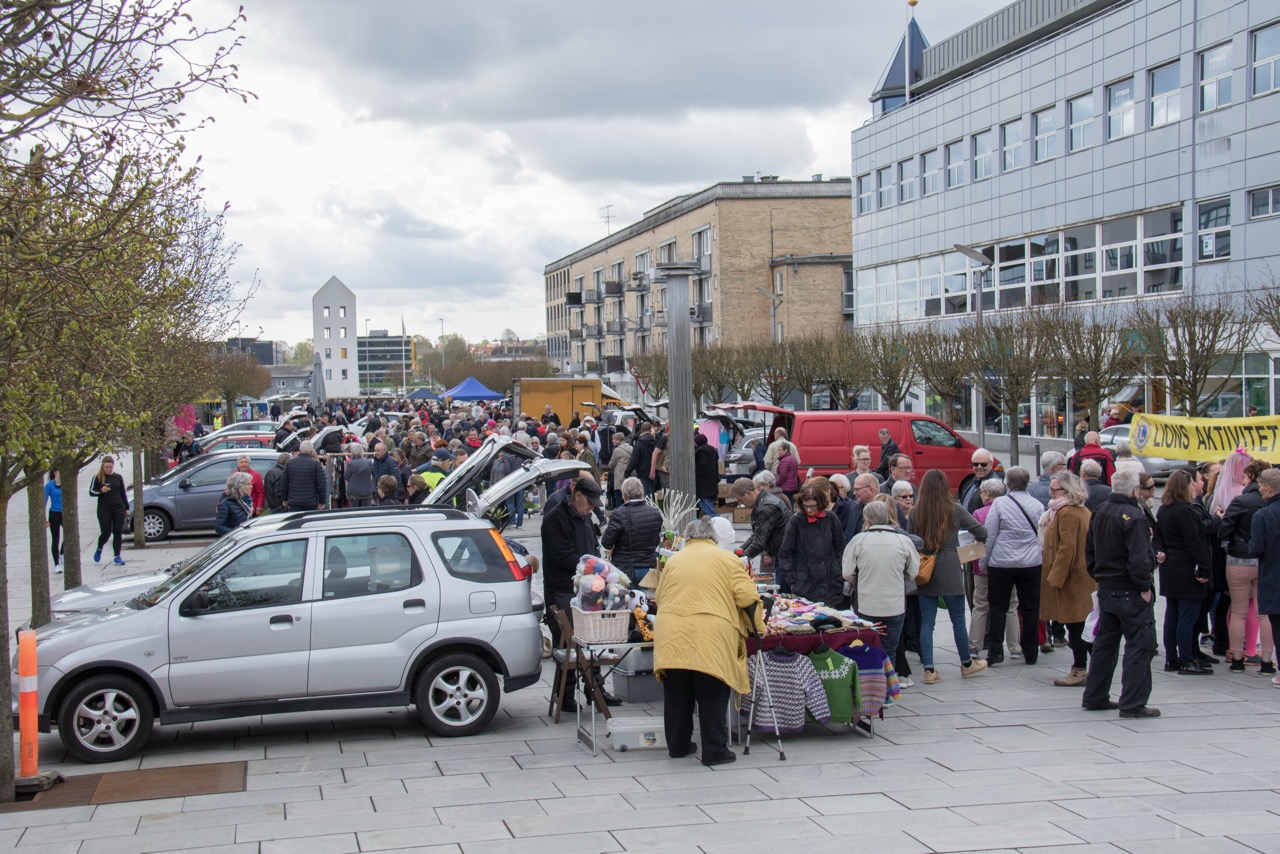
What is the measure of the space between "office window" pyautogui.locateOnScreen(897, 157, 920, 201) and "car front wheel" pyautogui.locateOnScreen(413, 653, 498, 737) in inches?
1624

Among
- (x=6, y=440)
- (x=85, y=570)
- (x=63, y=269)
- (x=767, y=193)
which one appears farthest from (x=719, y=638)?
(x=767, y=193)

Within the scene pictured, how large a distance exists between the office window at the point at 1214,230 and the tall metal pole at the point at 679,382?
72.7 ft

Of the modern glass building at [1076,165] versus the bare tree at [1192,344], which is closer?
the bare tree at [1192,344]

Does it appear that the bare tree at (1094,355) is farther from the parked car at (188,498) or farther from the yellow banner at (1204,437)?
the parked car at (188,498)

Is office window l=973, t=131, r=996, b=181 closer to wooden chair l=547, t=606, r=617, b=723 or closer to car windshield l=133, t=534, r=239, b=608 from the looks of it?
wooden chair l=547, t=606, r=617, b=723

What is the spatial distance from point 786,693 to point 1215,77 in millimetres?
27810

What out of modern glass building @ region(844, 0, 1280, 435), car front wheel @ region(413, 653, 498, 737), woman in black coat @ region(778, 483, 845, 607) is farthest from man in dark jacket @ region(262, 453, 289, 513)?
modern glass building @ region(844, 0, 1280, 435)

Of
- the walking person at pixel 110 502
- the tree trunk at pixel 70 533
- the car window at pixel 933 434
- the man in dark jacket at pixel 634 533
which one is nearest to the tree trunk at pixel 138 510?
the walking person at pixel 110 502

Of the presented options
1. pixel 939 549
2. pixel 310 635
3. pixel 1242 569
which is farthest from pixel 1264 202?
pixel 310 635

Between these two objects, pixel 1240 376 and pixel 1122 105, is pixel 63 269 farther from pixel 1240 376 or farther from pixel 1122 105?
pixel 1122 105

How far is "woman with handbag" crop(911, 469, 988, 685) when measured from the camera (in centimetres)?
1052

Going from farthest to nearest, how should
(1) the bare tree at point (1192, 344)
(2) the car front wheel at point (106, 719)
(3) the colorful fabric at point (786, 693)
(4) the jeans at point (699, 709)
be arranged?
1. (1) the bare tree at point (1192, 344)
2. (3) the colorful fabric at point (786, 693)
3. (2) the car front wheel at point (106, 719)
4. (4) the jeans at point (699, 709)

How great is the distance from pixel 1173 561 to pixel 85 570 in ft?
50.7

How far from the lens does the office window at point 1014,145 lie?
3972cm
